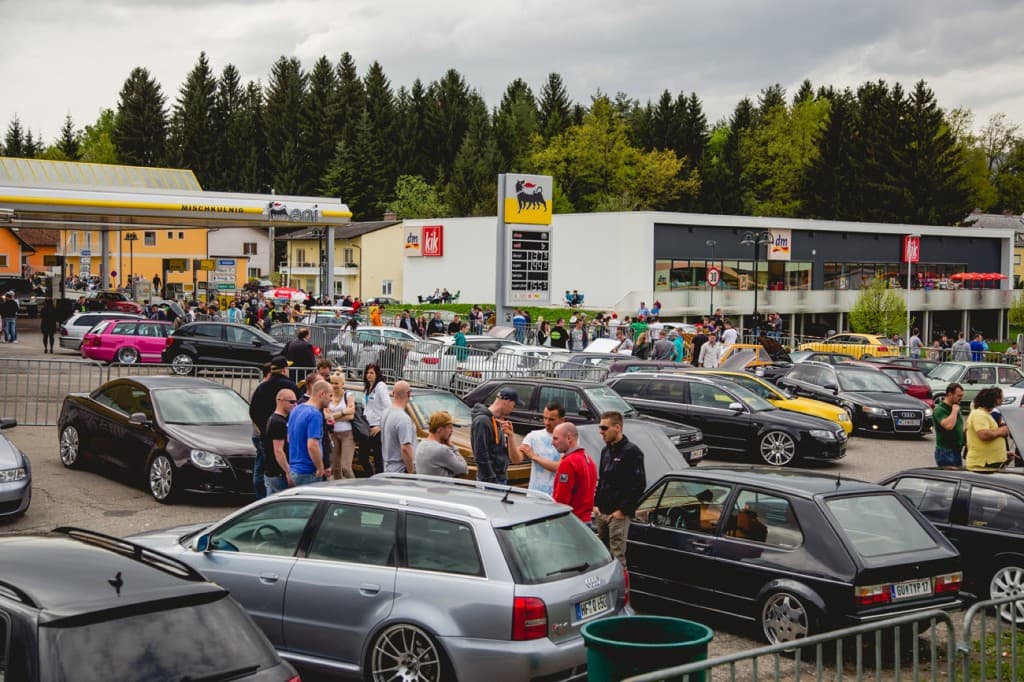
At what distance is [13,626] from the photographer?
15.4 ft

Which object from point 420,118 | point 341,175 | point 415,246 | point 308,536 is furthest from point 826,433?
point 420,118

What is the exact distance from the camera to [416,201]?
102 m

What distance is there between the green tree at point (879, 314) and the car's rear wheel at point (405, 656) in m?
51.4

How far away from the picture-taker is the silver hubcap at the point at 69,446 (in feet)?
51.3

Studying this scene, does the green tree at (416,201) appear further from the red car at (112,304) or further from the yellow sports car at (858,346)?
the yellow sports car at (858,346)

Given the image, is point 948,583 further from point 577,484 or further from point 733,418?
point 733,418

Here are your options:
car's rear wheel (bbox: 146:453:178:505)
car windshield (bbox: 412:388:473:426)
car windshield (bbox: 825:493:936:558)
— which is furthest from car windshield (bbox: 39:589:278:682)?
car windshield (bbox: 412:388:473:426)

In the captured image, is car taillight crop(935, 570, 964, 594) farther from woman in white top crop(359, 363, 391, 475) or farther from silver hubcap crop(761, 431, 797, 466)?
silver hubcap crop(761, 431, 797, 466)

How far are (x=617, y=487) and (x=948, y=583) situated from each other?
281 cm

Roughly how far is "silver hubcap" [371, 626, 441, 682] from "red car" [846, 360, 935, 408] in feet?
68.9

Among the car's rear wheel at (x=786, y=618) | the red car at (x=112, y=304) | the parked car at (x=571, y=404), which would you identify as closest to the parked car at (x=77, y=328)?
the red car at (x=112, y=304)

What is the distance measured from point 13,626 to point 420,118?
371ft

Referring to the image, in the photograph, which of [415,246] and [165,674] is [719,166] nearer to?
[415,246]

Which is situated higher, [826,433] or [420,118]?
[420,118]
